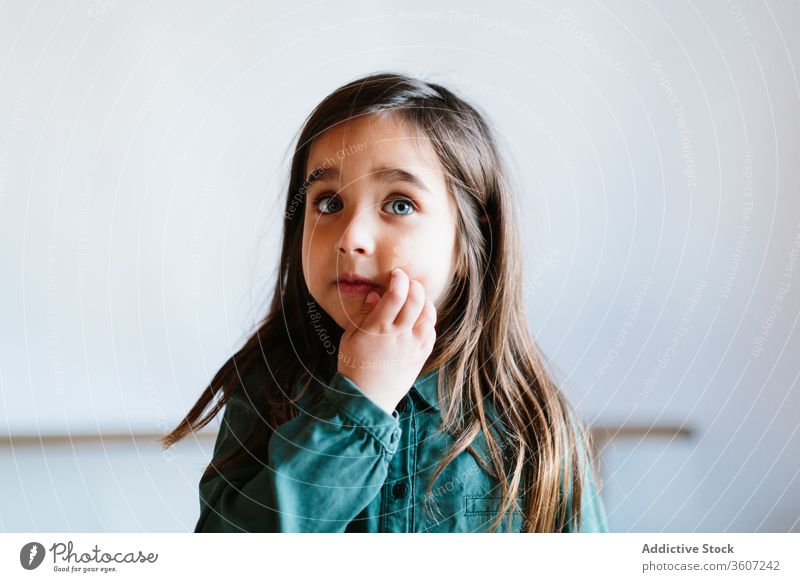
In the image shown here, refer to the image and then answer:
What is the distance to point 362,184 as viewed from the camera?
47 cm

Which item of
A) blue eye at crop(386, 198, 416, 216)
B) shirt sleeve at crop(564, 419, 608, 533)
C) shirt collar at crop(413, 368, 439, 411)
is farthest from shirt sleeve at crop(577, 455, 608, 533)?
blue eye at crop(386, 198, 416, 216)

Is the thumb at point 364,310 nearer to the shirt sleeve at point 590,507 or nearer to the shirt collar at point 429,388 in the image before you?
the shirt collar at point 429,388

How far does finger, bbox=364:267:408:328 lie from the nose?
0.03m

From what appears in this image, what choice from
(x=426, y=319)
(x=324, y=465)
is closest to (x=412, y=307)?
(x=426, y=319)

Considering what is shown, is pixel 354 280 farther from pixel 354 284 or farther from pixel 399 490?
pixel 399 490

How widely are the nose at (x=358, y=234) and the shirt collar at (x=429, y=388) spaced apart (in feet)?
0.33

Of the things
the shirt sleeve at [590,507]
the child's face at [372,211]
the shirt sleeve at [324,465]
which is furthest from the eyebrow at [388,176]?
the shirt sleeve at [590,507]

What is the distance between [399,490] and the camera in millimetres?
500

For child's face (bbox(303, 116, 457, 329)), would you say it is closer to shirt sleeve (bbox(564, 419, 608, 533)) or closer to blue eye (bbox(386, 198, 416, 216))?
blue eye (bbox(386, 198, 416, 216))

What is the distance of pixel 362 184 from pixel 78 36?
25 centimetres

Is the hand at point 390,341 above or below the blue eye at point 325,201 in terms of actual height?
below

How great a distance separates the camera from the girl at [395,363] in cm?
46
